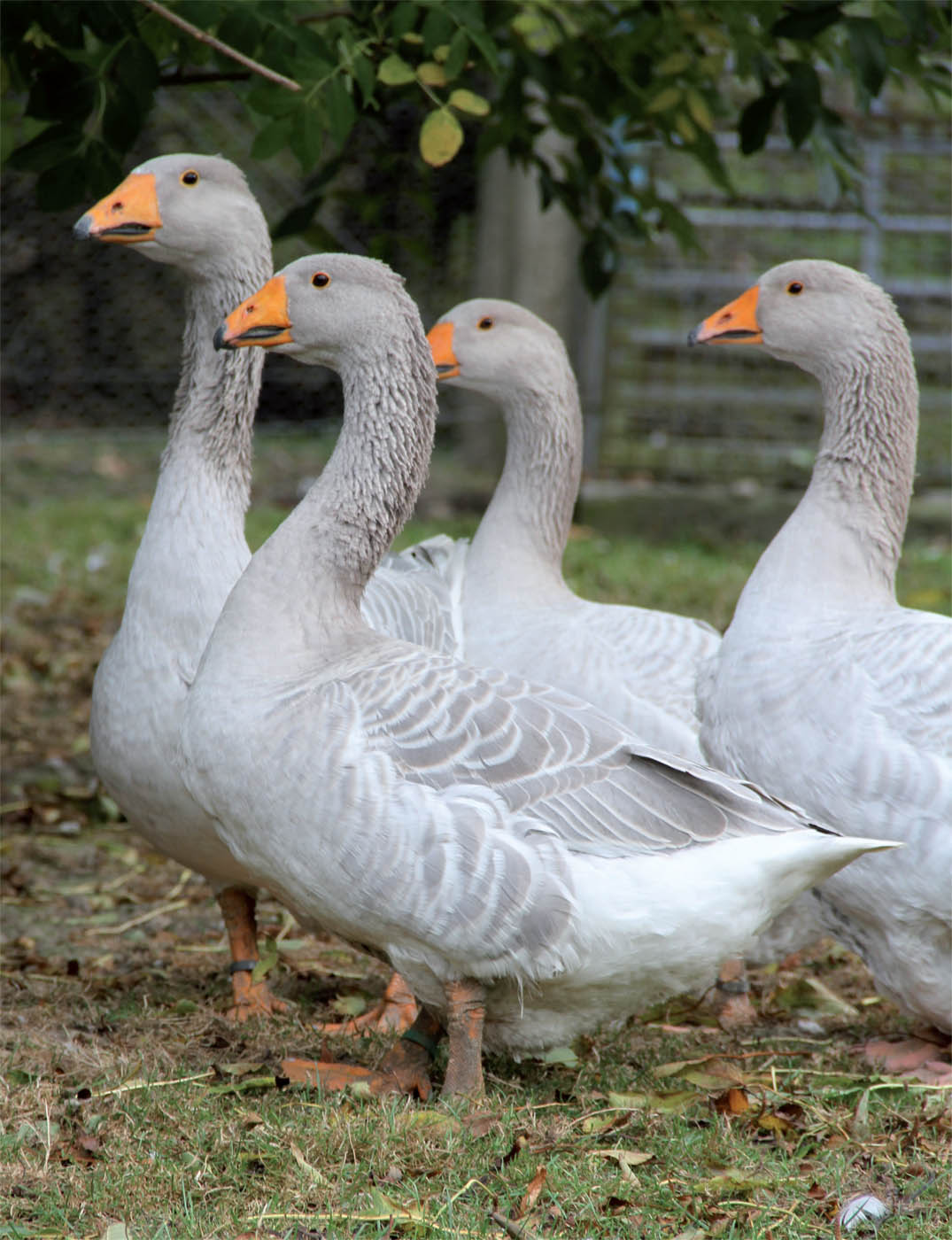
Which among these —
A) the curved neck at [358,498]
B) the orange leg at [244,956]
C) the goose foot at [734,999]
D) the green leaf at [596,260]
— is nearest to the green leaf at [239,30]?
the curved neck at [358,498]

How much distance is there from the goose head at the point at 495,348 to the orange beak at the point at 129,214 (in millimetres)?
1408

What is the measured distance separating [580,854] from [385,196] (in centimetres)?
330

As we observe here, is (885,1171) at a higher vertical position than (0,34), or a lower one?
lower

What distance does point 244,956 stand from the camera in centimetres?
417

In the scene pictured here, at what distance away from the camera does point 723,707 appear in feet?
12.8

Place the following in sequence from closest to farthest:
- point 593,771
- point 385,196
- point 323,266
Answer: point 593,771 → point 323,266 → point 385,196

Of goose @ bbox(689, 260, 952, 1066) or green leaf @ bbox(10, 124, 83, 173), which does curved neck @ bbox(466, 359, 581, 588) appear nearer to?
goose @ bbox(689, 260, 952, 1066)

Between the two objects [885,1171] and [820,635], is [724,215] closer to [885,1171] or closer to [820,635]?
[820,635]

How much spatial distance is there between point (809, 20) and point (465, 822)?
2.69 metres

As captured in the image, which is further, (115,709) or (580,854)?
(115,709)

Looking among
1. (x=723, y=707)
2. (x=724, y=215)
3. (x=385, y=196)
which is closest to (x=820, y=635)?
(x=723, y=707)

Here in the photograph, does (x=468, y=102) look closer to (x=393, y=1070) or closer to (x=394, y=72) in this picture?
(x=394, y=72)

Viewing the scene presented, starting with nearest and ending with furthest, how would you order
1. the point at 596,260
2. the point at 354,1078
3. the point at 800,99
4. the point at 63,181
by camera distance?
the point at 354,1078 < the point at 63,181 < the point at 800,99 < the point at 596,260

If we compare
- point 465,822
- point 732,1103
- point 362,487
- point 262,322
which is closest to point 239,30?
point 262,322
